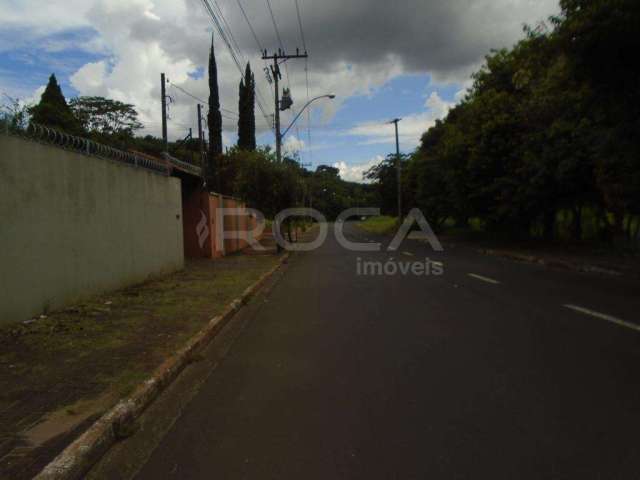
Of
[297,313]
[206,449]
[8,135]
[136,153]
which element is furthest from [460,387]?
[136,153]

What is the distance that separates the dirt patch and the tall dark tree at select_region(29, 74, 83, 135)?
3179 cm

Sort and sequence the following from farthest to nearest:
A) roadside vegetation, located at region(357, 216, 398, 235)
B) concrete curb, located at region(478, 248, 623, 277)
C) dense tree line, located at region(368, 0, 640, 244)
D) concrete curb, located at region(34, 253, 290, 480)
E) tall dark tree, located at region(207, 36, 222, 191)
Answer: roadside vegetation, located at region(357, 216, 398, 235)
tall dark tree, located at region(207, 36, 222, 191)
concrete curb, located at region(478, 248, 623, 277)
dense tree line, located at region(368, 0, 640, 244)
concrete curb, located at region(34, 253, 290, 480)

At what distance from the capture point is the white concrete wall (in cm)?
699

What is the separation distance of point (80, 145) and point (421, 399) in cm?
738

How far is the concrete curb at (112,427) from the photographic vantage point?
3.29 m

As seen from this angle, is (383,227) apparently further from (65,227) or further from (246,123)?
(65,227)

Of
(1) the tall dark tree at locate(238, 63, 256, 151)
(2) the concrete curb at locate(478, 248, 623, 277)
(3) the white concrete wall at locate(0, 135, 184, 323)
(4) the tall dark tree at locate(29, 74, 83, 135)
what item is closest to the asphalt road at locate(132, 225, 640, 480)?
(3) the white concrete wall at locate(0, 135, 184, 323)

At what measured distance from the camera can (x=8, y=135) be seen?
275 inches

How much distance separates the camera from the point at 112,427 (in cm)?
390

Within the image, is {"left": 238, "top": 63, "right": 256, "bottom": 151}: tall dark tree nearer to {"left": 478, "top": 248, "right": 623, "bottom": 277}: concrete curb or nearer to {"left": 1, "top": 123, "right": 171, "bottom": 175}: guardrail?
{"left": 478, "top": 248, "right": 623, "bottom": 277}: concrete curb

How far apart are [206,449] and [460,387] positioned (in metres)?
2.30

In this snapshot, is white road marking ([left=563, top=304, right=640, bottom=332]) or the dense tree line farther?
the dense tree line

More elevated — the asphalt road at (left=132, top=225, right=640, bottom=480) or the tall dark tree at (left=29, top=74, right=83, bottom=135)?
the tall dark tree at (left=29, top=74, right=83, bottom=135)

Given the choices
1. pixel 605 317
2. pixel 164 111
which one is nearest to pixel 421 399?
pixel 605 317
